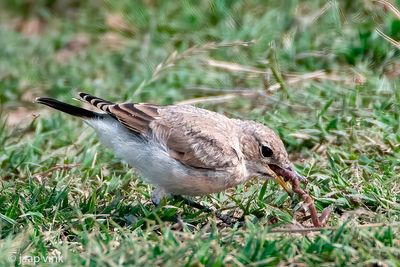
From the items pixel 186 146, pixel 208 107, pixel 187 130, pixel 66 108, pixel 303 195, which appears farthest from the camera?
pixel 208 107

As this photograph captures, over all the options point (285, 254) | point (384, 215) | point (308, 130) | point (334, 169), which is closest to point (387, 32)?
point (308, 130)

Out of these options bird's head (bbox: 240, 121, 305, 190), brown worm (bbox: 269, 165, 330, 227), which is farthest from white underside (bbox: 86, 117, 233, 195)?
brown worm (bbox: 269, 165, 330, 227)

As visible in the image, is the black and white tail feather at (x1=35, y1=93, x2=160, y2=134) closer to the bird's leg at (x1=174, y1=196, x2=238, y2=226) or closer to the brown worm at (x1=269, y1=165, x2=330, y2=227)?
the bird's leg at (x1=174, y1=196, x2=238, y2=226)

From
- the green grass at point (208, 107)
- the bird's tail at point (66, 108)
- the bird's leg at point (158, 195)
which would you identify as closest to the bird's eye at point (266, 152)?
the green grass at point (208, 107)

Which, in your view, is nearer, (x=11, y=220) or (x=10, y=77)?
(x=11, y=220)

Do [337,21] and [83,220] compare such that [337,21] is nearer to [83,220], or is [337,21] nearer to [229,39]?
[229,39]

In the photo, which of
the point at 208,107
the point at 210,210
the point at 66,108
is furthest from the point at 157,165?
the point at 208,107

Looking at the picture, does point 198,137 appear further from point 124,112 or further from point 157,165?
point 124,112
